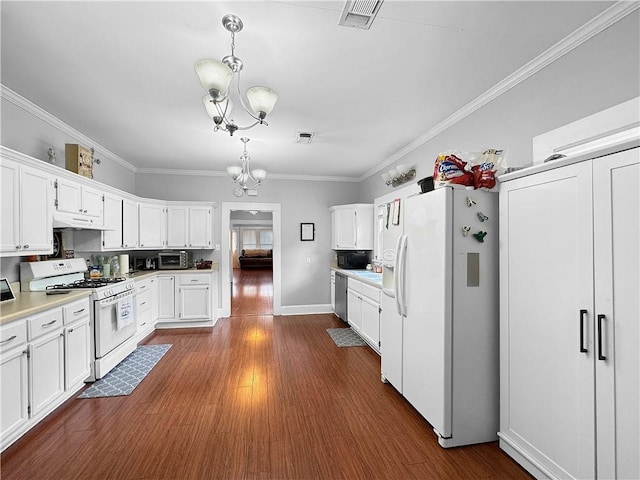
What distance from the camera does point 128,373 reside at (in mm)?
3234

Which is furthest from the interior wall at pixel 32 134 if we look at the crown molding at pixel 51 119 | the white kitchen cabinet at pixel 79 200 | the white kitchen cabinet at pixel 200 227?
the white kitchen cabinet at pixel 200 227

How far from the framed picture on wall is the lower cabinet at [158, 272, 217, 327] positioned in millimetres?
1889

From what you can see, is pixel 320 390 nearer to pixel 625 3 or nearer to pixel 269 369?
pixel 269 369

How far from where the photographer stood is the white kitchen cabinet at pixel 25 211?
2309 mm

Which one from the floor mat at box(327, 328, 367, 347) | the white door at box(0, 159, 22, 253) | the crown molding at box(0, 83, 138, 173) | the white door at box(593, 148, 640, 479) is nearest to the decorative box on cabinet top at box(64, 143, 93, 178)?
the crown molding at box(0, 83, 138, 173)

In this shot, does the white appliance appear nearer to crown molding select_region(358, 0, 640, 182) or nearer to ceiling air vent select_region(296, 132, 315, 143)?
crown molding select_region(358, 0, 640, 182)

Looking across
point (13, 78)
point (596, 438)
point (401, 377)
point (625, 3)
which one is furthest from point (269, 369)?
point (625, 3)

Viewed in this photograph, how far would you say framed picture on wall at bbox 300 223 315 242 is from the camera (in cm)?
598

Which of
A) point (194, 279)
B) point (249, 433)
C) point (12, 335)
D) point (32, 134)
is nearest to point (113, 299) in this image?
point (12, 335)

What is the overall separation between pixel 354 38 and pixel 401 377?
8.76 ft

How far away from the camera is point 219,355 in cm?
375

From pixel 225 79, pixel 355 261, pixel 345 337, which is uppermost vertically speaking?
pixel 225 79

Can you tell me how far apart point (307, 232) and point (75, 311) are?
12.8 feet

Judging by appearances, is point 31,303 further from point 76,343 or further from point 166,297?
point 166,297
